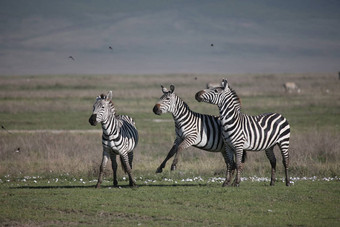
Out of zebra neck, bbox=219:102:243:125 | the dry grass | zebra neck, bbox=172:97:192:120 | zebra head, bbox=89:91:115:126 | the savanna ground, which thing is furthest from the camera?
the dry grass

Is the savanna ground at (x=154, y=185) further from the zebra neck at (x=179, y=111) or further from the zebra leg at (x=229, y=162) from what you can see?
the zebra neck at (x=179, y=111)

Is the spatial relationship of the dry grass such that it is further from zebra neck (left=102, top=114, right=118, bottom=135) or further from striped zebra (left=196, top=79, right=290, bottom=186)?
zebra neck (left=102, top=114, right=118, bottom=135)

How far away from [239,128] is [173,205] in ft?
9.00

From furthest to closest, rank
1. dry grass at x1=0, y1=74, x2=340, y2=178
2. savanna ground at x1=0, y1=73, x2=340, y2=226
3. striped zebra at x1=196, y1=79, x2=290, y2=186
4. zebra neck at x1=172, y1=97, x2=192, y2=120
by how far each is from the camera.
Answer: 1. dry grass at x1=0, y1=74, x2=340, y2=178
2. zebra neck at x1=172, y1=97, x2=192, y2=120
3. striped zebra at x1=196, y1=79, x2=290, y2=186
4. savanna ground at x1=0, y1=73, x2=340, y2=226

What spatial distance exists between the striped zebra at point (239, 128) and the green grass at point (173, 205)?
855 millimetres

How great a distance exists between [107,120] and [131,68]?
15454cm

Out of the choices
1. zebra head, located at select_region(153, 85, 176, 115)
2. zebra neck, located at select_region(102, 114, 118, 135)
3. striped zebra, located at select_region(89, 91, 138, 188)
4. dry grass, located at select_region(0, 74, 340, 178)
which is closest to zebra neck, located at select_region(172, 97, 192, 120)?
zebra head, located at select_region(153, 85, 176, 115)

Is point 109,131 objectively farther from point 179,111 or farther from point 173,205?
point 173,205

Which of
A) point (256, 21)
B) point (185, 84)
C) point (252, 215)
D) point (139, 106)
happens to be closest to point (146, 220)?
point (252, 215)

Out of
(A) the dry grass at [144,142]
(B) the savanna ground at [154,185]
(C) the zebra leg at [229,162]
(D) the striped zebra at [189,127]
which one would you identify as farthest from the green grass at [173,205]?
(A) the dry grass at [144,142]

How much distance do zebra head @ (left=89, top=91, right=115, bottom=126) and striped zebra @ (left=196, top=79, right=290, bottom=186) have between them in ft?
6.42

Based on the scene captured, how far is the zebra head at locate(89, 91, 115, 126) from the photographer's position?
1265 cm

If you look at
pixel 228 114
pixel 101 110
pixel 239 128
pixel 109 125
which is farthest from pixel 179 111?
pixel 101 110

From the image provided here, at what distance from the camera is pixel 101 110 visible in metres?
12.9
